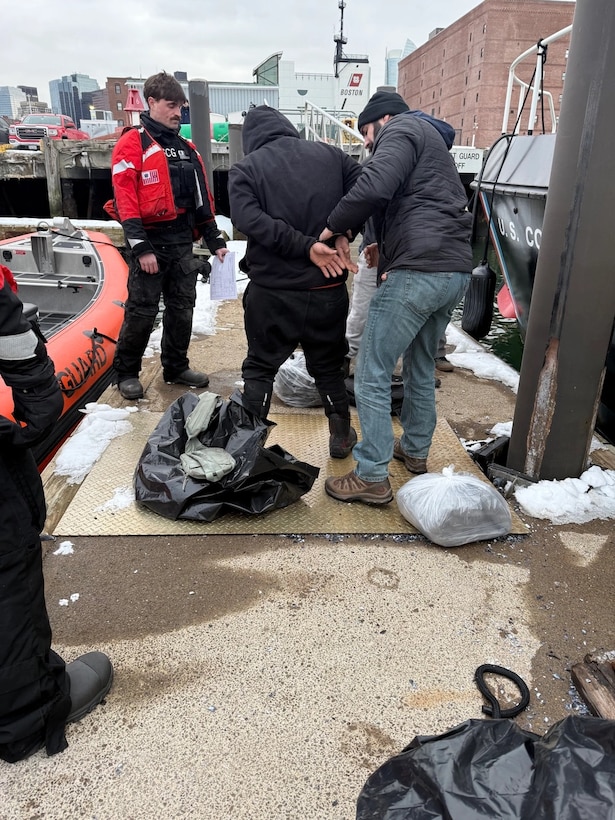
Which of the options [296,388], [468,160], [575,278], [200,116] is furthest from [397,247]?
[468,160]

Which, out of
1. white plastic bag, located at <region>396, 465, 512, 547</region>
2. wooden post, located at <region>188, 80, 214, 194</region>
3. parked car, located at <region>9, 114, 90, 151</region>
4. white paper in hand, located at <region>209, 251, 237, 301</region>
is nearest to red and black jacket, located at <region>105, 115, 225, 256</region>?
white paper in hand, located at <region>209, 251, 237, 301</region>

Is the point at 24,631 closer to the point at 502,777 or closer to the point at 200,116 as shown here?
the point at 502,777

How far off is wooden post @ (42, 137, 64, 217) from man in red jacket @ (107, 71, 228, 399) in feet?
46.1

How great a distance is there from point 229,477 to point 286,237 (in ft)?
3.67

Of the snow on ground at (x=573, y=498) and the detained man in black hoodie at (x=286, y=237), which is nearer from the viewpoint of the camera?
the detained man in black hoodie at (x=286, y=237)

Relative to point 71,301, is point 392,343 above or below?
above

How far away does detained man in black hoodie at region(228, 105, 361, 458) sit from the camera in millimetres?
2635

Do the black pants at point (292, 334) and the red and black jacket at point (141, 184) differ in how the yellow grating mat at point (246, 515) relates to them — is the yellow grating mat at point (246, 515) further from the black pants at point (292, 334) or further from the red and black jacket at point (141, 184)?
the red and black jacket at point (141, 184)

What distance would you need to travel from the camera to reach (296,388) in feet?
13.0

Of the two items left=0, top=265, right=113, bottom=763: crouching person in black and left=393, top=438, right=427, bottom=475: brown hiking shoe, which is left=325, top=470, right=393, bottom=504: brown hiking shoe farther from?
left=0, top=265, right=113, bottom=763: crouching person in black

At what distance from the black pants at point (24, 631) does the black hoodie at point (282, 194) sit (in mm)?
1552

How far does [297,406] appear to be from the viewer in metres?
4.00

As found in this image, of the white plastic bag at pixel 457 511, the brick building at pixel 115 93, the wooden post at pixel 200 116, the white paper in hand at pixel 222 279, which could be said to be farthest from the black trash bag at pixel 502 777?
the brick building at pixel 115 93

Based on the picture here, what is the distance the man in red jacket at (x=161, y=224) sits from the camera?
11.9 ft
